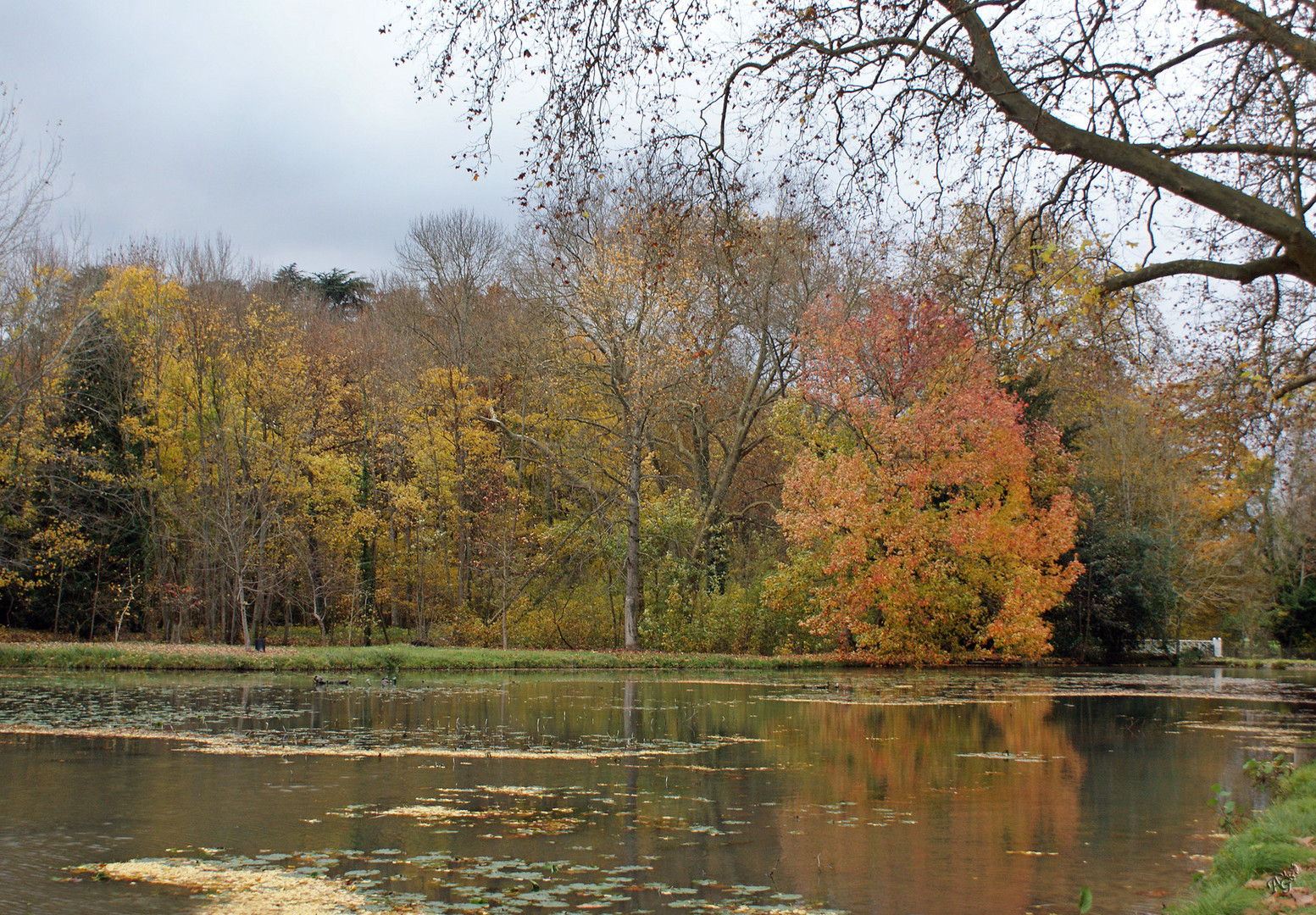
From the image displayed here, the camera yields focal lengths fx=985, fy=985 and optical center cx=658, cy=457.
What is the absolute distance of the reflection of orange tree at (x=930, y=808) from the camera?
6.03m

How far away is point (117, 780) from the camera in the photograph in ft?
28.5

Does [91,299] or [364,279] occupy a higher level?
[364,279]

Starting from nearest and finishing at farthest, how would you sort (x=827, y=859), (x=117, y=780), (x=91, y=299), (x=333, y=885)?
1. (x=333, y=885)
2. (x=827, y=859)
3. (x=117, y=780)
4. (x=91, y=299)

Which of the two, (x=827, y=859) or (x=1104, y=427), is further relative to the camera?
(x=1104, y=427)

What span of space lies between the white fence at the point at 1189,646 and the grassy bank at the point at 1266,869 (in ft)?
101

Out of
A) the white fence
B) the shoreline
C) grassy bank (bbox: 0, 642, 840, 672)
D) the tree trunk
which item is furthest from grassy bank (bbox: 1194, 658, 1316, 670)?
the tree trunk

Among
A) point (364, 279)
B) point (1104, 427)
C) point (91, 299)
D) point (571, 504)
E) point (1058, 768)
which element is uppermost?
point (364, 279)

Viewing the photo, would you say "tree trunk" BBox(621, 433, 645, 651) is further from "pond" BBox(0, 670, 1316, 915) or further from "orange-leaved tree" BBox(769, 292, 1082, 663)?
"pond" BBox(0, 670, 1316, 915)

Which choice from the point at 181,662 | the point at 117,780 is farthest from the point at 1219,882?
the point at 181,662

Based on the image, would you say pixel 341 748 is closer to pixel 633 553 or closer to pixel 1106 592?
pixel 633 553

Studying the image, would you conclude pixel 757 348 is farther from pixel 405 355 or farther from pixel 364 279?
pixel 364 279

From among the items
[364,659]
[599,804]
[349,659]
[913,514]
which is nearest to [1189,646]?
[913,514]

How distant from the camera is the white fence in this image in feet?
116

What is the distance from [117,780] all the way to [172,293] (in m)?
25.3
